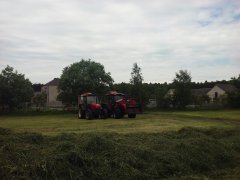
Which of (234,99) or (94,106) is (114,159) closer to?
(94,106)

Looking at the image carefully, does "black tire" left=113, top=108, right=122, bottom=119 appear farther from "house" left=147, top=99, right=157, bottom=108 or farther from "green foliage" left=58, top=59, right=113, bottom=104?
"house" left=147, top=99, right=157, bottom=108

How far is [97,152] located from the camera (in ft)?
32.3

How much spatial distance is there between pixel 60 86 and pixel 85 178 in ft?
135

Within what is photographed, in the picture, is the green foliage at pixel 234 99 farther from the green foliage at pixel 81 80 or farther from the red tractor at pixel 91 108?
the red tractor at pixel 91 108

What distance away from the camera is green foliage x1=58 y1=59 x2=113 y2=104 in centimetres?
4850

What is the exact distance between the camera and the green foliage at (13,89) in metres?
48.5

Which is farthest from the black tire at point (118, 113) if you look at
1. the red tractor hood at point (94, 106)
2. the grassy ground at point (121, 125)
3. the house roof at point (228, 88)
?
the house roof at point (228, 88)

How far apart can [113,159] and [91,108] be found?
23485 mm

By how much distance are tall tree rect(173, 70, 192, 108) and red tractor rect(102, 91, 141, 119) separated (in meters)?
19.8

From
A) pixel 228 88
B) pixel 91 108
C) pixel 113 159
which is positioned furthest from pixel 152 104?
pixel 113 159

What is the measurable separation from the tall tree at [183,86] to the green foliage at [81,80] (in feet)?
27.8

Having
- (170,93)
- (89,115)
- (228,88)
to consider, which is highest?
(228,88)

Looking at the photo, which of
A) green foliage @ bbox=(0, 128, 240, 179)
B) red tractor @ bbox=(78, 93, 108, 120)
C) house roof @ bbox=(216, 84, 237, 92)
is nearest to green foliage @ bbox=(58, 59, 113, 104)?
red tractor @ bbox=(78, 93, 108, 120)

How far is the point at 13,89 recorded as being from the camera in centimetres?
4875
